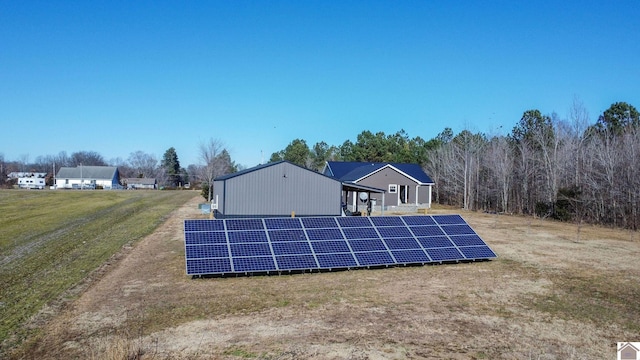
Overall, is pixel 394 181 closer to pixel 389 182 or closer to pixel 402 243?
pixel 389 182

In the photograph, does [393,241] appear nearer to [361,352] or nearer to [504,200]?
[361,352]

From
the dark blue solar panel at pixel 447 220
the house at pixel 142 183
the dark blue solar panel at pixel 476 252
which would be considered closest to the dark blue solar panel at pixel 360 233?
the dark blue solar panel at pixel 447 220

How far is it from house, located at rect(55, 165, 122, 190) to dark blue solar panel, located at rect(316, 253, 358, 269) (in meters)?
93.0

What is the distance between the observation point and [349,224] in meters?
15.5

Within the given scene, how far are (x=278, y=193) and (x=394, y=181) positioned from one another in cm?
1778

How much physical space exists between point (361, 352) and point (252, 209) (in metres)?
16.9

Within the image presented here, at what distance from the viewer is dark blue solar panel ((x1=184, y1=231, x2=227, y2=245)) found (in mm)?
13055

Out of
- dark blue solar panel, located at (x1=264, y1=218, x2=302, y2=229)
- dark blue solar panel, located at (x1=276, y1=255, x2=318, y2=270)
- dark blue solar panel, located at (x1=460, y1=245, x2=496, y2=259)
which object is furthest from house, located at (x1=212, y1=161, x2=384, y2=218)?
dark blue solar panel, located at (x1=460, y1=245, x2=496, y2=259)

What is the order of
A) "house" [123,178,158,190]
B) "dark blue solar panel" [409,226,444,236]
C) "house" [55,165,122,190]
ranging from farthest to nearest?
"house" [123,178,158,190], "house" [55,165,122,190], "dark blue solar panel" [409,226,444,236]

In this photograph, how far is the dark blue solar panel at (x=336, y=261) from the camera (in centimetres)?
1315

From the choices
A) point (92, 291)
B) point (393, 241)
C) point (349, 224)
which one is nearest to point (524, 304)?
point (393, 241)

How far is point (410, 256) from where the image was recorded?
1432cm

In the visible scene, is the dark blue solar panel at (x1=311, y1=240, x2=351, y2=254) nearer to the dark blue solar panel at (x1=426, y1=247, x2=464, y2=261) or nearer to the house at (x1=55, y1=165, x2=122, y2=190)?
the dark blue solar panel at (x1=426, y1=247, x2=464, y2=261)

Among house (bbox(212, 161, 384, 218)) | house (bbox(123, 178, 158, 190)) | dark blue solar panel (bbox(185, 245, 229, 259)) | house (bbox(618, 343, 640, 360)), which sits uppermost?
house (bbox(123, 178, 158, 190))
